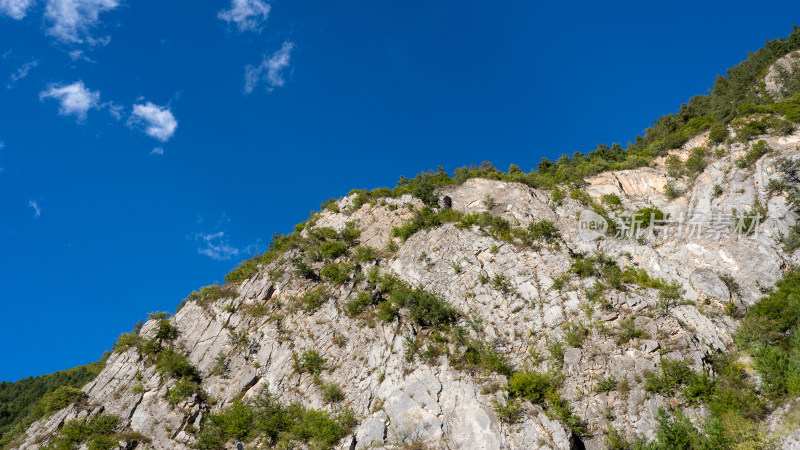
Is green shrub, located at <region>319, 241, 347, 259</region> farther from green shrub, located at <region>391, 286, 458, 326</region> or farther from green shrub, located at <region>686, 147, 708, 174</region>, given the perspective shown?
green shrub, located at <region>686, 147, 708, 174</region>

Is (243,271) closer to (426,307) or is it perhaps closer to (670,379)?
(426,307)

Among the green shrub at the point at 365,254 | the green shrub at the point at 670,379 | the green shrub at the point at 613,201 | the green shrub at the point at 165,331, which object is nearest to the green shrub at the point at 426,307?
the green shrub at the point at 365,254

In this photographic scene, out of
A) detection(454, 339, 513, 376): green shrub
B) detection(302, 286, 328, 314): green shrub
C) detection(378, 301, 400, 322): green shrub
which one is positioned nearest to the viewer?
detection(454, 339, 513, 376): green shrub

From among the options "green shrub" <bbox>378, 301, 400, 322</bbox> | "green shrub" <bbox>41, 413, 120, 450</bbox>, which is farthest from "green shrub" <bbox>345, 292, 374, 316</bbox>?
"green shrub" <bbox>41, 413, 120, 450</bbox>

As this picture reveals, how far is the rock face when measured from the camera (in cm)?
1844

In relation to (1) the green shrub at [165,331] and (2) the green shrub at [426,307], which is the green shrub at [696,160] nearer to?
(2) the green shrub at [426,307]

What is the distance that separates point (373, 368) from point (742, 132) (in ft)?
99.3

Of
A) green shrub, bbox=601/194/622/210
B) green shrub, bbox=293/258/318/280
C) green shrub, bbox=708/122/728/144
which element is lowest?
green shrub, bbox=293/258/318/280

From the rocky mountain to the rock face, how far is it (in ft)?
0.36

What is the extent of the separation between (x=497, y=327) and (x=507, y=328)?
57 centimetres

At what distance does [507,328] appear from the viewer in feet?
74.1

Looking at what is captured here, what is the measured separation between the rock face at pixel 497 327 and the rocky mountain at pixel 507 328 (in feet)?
0.36

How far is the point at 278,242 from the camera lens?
3575cm

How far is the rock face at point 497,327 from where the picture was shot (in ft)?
60.5
